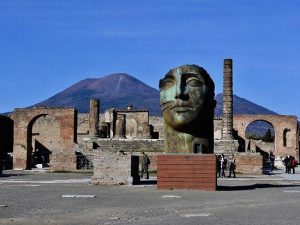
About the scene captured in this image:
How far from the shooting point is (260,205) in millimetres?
13508

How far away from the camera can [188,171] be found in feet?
58.9

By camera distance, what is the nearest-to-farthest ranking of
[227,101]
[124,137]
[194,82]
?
1. [194,82]
2. [227,101]
3. [124,137]

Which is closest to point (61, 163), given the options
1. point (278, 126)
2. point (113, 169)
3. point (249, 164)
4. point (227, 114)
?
point (249, 164)

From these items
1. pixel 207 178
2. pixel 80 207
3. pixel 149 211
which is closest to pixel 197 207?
pixel 149 211

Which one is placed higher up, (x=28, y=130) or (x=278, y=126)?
(x=278, y=126)

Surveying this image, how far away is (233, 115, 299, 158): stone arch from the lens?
61.7 meters

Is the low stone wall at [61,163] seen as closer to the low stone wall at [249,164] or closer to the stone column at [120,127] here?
the low stone wall at [249,164]

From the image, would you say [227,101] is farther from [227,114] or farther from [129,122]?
[129,122]

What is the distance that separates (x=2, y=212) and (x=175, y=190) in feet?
22.5

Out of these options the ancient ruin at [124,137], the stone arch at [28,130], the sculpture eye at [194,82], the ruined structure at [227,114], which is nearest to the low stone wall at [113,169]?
the ancient ruin at [124,137]

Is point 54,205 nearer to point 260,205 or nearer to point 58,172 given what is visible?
point 260,205

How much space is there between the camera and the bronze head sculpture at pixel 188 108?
18188 millimetres

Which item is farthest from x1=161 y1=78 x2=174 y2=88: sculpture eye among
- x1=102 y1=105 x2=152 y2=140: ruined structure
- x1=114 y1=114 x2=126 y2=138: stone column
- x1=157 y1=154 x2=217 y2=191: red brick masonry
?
x1=102 y1=105 x2=152 y2=140: ruined structure

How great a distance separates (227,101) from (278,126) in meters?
20.0
